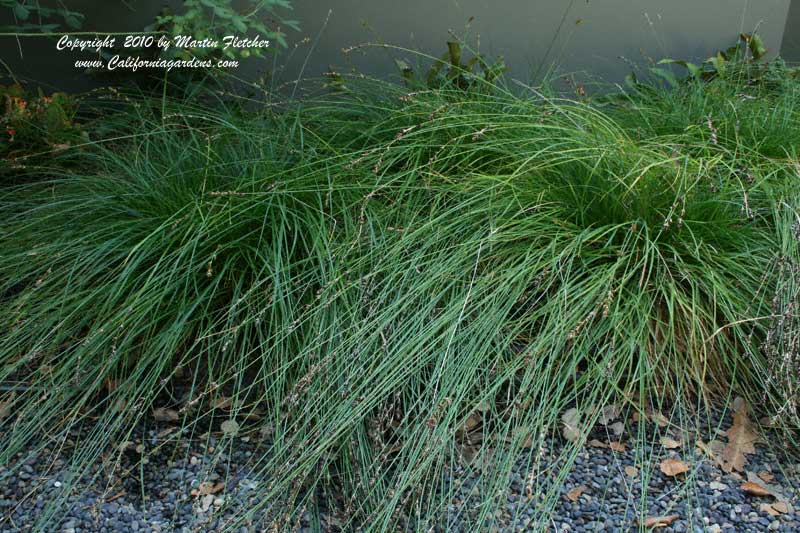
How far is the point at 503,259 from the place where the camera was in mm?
2660

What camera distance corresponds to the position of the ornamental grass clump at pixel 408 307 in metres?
2.28

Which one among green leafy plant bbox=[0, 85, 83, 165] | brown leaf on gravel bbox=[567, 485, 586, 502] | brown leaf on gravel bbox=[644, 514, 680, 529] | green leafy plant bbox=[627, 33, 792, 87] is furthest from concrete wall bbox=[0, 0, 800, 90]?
brown leaf on gravel bbox=[644, 514, 680, 529]

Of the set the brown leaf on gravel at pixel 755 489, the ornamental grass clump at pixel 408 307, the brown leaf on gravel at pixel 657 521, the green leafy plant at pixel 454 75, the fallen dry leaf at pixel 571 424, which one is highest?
the green leafy plant at pixel 454 75

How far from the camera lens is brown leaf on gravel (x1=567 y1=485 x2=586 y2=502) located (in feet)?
7.55

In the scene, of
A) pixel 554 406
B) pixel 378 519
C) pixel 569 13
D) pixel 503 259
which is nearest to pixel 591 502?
pixel 554 406

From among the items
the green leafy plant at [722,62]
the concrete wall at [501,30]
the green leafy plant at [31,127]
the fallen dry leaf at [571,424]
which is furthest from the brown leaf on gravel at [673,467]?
the green leafy plant at [31,127]

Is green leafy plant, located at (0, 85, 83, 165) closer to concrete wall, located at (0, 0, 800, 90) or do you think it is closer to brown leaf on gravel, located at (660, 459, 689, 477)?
concrete wall, located at (0, 0, 800, 90)

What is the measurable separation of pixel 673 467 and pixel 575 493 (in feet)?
0.94

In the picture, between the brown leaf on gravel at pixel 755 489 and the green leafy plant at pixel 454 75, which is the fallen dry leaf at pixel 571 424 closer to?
the brown leaf on gravel at pixel 755 489

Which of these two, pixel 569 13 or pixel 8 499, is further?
pixel 569 13

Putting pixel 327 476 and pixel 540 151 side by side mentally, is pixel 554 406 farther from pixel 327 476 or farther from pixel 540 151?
pixel 540 151

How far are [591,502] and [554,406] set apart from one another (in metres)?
0.28

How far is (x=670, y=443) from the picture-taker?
8.00 ft

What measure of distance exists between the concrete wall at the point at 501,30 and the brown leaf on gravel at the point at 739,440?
243cm
